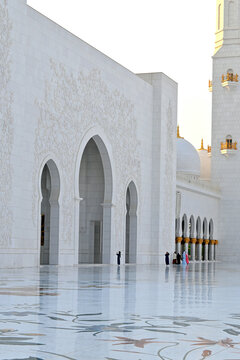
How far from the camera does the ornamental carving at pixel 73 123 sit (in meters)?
16.6

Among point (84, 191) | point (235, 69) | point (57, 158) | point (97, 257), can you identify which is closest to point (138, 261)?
point (97, 257)

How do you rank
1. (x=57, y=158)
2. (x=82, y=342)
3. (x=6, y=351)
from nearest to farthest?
(x=6, y=351)
(x=82, y=342)
(x=57, y=158)

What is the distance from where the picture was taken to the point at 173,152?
25016 millimetres

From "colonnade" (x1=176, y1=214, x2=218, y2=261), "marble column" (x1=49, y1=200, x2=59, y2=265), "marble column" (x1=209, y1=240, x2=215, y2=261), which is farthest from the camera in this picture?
"marble column" (x1=209, y1=240, x2=215, y2=261)

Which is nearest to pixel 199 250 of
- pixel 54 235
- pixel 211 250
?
pixel 211 250

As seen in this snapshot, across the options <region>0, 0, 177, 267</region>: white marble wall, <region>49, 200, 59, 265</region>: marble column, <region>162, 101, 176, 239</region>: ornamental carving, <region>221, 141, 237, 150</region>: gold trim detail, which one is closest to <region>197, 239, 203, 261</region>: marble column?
<region>221, 141, 237, 150</region>: gold trim detail

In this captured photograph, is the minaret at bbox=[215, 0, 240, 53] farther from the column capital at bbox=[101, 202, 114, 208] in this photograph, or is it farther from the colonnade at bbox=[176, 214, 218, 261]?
the column capital at bbox=[101, 202, 114, 208]

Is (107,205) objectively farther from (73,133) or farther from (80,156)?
(73,133)

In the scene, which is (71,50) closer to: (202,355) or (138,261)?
(138,261)

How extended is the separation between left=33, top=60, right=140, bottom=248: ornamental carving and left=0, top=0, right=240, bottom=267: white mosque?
26mm

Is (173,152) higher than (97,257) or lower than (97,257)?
higher

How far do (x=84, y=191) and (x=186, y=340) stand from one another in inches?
687

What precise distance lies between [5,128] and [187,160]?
2048 centimetres

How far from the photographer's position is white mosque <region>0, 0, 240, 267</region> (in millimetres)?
14984
